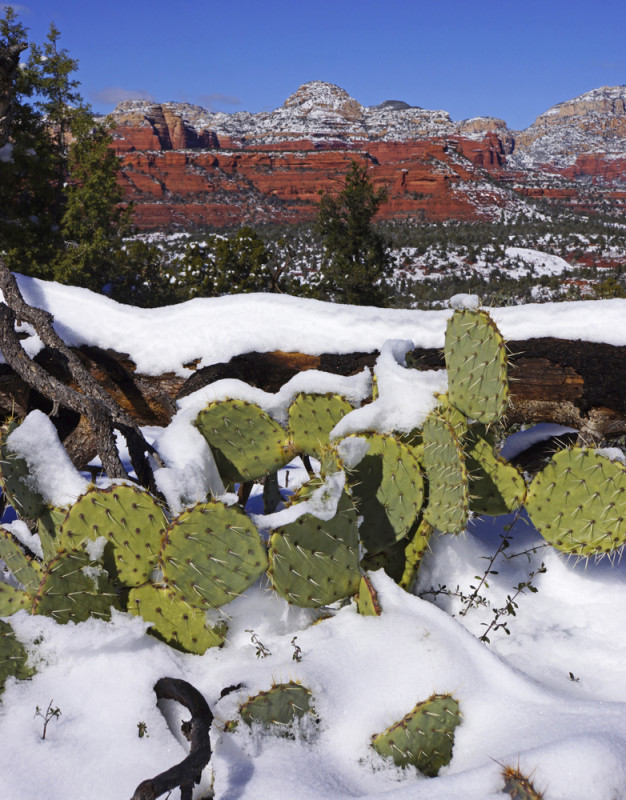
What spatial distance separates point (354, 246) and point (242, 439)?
55.3 feet

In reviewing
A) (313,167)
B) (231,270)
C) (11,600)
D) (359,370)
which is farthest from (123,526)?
(313,167)

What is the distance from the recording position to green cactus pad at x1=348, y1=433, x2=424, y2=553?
7.59ft

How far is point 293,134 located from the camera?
127 m

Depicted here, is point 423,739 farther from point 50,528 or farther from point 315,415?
point 50,528

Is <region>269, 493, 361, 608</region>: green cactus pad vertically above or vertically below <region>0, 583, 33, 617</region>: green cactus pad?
above

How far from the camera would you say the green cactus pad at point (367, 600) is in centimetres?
214

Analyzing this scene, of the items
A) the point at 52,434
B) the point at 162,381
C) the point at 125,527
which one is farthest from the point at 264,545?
the point at 162,381

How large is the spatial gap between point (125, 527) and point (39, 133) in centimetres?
1364

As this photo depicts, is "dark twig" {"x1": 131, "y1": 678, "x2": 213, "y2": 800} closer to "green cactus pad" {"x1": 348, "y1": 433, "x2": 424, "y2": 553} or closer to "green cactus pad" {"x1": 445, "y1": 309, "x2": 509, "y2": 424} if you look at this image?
"green cactus pad" {"x1": 348, "y1": 433, "x2": 424, "y2": 553}

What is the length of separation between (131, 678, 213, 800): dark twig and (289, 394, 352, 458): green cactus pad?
113 cm

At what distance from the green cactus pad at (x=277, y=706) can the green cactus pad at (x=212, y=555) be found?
1.22 feet

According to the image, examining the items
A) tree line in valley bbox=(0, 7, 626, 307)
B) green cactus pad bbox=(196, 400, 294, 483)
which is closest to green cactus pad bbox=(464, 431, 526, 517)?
A: green cactus pad bbox=(196, 400, 294, 483)

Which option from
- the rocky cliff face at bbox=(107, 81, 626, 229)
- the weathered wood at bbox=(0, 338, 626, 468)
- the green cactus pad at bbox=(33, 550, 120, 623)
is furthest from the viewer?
the rocky cliff face at bbox=(107, 81, 626, 229)

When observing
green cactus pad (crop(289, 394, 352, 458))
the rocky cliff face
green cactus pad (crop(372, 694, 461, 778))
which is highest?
the rocky cliff face
